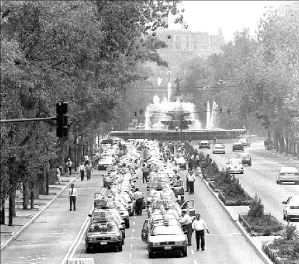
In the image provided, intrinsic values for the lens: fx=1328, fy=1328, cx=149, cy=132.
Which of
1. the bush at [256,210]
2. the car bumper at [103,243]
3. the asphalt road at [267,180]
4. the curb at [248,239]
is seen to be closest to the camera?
the curb at [248,239]

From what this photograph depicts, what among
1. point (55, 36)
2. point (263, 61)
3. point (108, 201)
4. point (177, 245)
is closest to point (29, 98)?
point (55, 36)

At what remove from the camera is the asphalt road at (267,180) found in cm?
7200

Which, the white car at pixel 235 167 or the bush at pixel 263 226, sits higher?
the white car at pixel 235 167

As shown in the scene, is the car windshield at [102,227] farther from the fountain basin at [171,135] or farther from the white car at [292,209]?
the fountain basin at [171,135]

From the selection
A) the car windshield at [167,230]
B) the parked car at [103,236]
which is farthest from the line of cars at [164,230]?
the parked car at [103,236]

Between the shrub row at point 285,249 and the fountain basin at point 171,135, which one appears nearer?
the shrub row at point 285,249

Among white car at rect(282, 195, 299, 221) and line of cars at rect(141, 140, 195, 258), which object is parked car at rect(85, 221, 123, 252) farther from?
white car at rect(282, 195, 299, 221)

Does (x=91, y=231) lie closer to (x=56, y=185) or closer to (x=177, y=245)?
(x=177, y=245)

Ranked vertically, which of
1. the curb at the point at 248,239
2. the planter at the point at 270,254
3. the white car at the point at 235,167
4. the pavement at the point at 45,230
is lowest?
Result: the pavement at the point at 45,230

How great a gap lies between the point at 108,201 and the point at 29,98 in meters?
7.69

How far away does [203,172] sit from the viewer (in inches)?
3888

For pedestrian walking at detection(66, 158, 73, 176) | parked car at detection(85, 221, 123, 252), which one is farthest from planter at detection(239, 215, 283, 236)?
pedestrian walking at detection(66, 158, 73, 176)

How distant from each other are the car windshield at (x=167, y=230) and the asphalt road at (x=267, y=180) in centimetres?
1168

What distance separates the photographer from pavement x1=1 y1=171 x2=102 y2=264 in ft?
163
